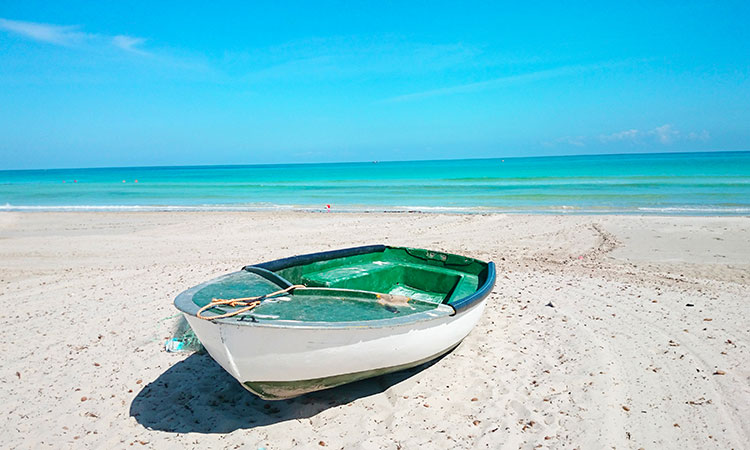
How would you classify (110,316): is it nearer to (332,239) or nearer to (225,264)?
(225,264)

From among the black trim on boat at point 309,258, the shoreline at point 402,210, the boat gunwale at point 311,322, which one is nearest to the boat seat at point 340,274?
the black trim on boat at point 309,258

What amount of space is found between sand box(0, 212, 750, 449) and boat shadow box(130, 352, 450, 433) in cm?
2

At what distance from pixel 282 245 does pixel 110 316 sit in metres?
5.66

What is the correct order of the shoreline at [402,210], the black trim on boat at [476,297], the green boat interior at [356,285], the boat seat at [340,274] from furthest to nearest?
the shoreline at [402,210] < the boat seat at [340,274] < the black trim on boat at [476,297] < the green boat interior at [356,285]

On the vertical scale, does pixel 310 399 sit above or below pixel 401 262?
below

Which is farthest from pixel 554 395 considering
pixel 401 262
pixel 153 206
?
pixel 153 206

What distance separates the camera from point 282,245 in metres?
11.9

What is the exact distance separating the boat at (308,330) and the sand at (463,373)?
46 cm

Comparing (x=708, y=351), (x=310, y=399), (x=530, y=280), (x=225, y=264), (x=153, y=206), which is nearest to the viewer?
(x=310, y=399)

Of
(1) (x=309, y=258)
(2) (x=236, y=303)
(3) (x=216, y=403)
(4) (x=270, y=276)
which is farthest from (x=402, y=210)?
(2) (x=236, y=303)

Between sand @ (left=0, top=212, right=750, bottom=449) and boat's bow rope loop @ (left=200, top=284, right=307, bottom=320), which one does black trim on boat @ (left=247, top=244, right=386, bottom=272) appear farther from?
sand @ (left=0, top=212, right=750, bottom=449)

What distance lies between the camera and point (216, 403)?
13.9 feet

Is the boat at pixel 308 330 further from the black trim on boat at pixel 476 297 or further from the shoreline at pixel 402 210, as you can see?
the shoreline at pixel 402 210

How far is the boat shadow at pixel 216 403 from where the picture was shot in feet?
13.0
